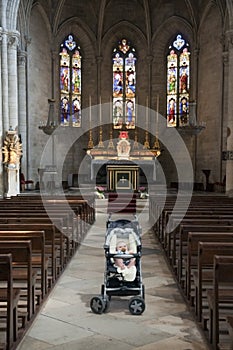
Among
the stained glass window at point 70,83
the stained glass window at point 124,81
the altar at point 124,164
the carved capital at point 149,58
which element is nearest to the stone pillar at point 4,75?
the altar at point 124,164

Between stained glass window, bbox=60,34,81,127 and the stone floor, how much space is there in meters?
21.4

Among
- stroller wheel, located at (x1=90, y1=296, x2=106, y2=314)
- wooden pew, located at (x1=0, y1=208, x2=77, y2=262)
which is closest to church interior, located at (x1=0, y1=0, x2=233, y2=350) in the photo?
wooden pew, located at (x1=0, y1=208, x2=77, y2=262)

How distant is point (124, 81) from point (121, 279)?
2454 cm

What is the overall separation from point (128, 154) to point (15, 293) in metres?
19.4

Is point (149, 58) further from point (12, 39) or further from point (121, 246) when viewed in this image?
point (121, 246)

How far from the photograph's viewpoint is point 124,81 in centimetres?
2881

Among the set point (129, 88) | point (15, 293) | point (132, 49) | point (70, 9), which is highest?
point (70, 9)

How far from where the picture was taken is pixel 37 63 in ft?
Result: 83.8

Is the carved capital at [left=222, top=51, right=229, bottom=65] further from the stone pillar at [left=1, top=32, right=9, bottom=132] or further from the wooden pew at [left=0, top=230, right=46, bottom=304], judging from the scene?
the wooden pew at [left=0, top=230, right=46, bottom=304]

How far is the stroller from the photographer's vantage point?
5293mm

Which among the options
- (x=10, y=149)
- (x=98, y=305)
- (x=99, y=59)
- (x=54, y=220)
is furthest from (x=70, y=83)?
(x=98, y=305)

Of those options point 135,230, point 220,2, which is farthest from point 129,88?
point 135,230

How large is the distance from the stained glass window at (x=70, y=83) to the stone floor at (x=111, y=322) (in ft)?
70.2

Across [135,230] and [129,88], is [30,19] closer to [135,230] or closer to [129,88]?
[129,88]
